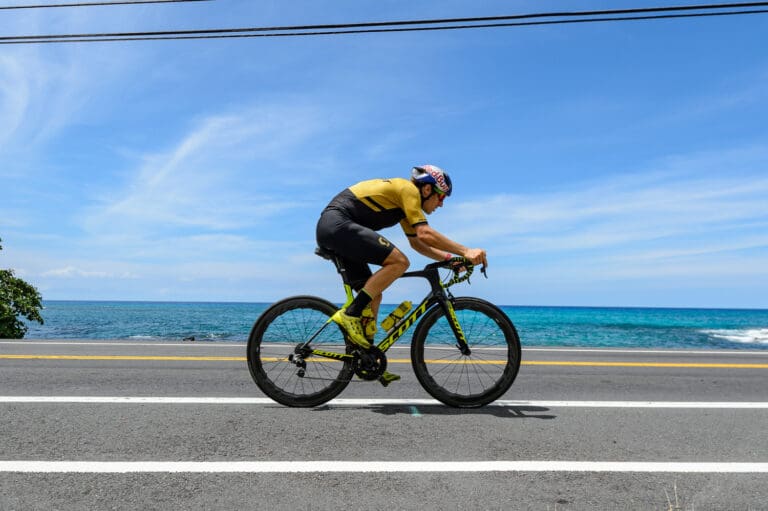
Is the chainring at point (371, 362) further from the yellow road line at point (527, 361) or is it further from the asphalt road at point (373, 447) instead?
the yellow road line at point (527, 361)

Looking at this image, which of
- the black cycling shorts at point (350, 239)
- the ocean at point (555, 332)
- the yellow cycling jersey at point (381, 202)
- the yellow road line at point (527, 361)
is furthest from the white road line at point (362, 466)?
the ocean at point (555, 332)

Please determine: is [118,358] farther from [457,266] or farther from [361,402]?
[457,266]

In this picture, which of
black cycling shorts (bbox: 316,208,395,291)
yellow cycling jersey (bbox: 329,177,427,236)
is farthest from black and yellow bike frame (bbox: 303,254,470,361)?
yellow cycling jersey (bbox: 329,177,427,236)

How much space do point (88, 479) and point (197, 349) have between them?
6390 mm

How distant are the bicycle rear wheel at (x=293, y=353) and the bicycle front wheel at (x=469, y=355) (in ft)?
2.29

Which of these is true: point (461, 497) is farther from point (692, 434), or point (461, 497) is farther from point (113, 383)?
point (113, 383)

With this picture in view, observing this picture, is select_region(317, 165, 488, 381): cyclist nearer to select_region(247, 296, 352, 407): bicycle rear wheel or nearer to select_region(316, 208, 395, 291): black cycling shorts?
select_region(316, 208, 395, 291): black cycling shorts

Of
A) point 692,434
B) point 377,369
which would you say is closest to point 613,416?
point 692,434

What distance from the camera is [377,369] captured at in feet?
13.7

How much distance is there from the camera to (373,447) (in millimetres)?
3076

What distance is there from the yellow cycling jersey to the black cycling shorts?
11cm

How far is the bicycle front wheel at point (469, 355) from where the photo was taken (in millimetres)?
4246

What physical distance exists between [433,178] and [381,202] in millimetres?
487

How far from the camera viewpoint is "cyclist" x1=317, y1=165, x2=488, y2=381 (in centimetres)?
411
